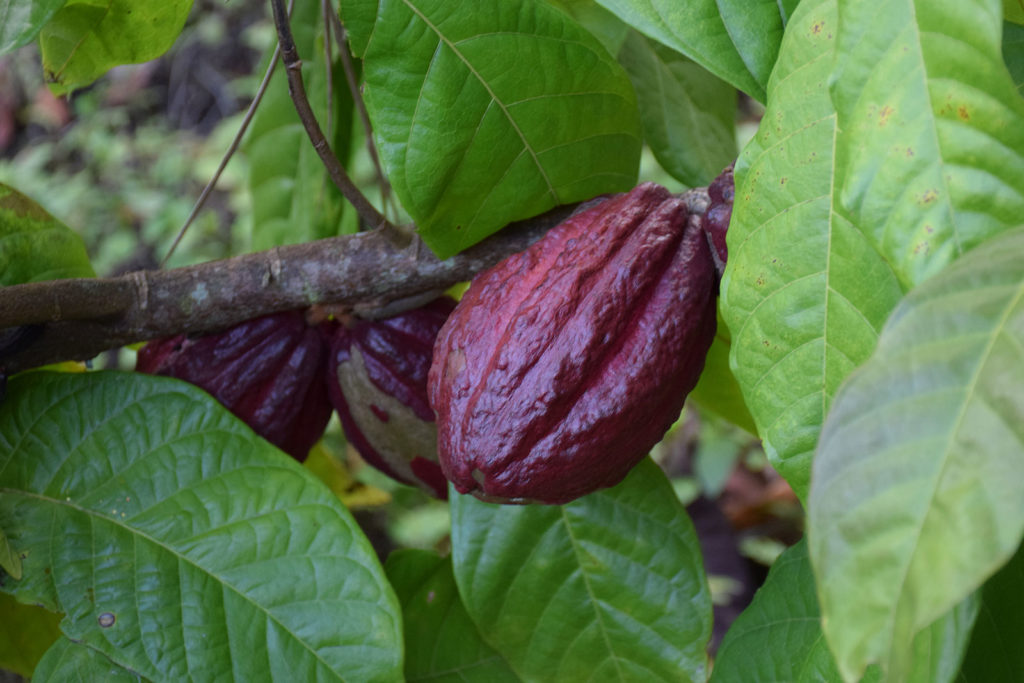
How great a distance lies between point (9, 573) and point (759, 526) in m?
2.37

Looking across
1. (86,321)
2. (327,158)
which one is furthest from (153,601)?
(327,158)

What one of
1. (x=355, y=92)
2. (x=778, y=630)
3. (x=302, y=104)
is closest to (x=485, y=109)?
(x=302, y=104)

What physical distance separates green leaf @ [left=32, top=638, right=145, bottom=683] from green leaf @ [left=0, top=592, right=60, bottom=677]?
0.63 feet

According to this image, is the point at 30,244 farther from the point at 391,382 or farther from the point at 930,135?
the point at 930,135

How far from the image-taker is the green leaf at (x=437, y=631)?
117 centimetres

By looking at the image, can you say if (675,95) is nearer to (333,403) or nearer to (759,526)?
(333,403)

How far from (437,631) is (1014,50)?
2.93ft

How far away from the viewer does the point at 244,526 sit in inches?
38.4

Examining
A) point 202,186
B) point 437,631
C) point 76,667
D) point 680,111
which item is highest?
point 680,111

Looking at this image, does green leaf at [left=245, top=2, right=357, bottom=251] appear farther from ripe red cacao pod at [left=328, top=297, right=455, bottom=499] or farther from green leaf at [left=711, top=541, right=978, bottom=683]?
green leaf at [left=711, top=541, right=978, bottom=683]

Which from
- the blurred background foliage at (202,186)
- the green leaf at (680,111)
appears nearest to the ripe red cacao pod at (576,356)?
the green leaf at (680,111)

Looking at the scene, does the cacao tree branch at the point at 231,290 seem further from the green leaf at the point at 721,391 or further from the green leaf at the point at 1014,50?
the green leaf at the point at 1014,50

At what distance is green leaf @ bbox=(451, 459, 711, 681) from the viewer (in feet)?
3.51

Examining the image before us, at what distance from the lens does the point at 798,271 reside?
68 cm
